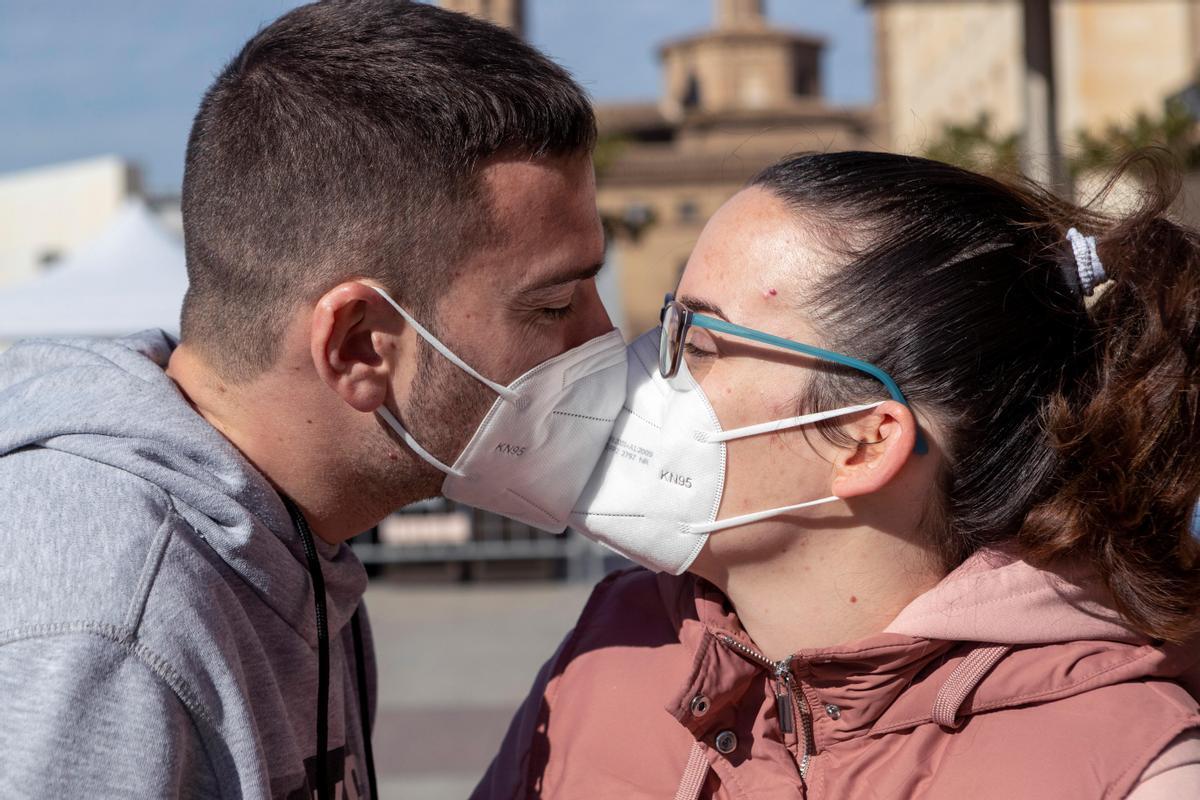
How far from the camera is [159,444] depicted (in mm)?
1954

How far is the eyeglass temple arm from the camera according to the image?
2.15 metres

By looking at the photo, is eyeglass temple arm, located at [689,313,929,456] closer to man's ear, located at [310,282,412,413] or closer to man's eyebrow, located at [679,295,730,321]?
man's eyebrow, located at [679,295,730,321]

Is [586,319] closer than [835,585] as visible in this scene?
No

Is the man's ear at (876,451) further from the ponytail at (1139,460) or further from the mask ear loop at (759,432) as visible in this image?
the ponytail at (1139,460)

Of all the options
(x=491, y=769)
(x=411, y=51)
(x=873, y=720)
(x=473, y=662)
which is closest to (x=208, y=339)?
(x=411, y=51)

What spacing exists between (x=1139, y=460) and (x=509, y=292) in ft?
3.37

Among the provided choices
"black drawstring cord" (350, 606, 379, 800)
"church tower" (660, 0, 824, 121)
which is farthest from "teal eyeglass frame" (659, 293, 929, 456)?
"church tower" (660, 0, 824, 121)

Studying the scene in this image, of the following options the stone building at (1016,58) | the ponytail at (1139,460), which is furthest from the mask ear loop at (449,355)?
the stone building at (1016,58)

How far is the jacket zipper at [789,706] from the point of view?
7.07 ft

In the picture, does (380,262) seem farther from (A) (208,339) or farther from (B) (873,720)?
(B) (873,720)

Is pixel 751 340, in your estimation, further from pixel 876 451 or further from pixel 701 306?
pixel 876 451

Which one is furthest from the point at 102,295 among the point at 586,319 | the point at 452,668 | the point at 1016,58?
the point at 1016,58

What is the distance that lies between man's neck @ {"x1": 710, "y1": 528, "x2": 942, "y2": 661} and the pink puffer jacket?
0.24 ft

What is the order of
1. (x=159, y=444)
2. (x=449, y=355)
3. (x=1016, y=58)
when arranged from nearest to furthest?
(x=159, y=444), (x=449, y=355), (x=1016, y=58)
